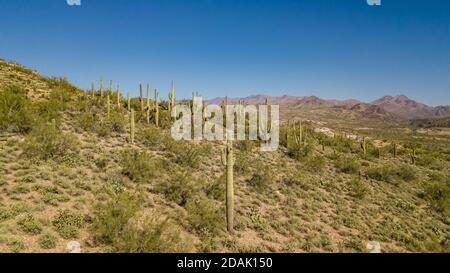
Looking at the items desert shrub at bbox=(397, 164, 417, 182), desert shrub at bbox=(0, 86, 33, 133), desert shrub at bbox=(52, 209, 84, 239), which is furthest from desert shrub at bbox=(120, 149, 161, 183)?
desert shrub at bbox=(397, 164, 417, 182)

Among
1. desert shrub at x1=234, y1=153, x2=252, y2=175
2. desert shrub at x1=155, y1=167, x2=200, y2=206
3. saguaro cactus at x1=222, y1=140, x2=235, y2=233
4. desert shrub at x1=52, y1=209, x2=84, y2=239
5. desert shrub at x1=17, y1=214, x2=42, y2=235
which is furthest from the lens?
desert shrub at x1=234, y1=153, x2=252, y2=175

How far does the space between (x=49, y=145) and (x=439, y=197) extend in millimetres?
21029

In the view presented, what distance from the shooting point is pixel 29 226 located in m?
7.67

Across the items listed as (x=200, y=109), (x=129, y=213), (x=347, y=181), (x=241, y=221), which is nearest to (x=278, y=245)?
(x=241, y=221)

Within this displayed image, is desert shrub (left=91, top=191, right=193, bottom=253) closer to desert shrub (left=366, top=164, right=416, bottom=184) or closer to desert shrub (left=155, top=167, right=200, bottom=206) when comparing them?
desert shrub (left=155, top=167, right=200, bottom=206)

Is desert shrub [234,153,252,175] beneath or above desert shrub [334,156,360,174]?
above

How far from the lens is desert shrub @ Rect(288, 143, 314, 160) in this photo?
23.2m

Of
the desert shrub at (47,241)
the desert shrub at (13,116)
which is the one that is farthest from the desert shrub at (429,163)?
the desert shrub at (13,116)

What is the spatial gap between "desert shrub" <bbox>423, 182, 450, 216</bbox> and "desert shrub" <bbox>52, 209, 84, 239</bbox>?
17.6m

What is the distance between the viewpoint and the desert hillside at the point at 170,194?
26.9ft

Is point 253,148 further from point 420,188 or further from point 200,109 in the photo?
point 420,188

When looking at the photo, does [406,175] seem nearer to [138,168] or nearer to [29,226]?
[138,168]

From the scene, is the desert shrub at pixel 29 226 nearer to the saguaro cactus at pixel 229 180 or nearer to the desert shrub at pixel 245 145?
the saguaro cactus at pixel 229 180

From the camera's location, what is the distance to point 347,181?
785 inches
